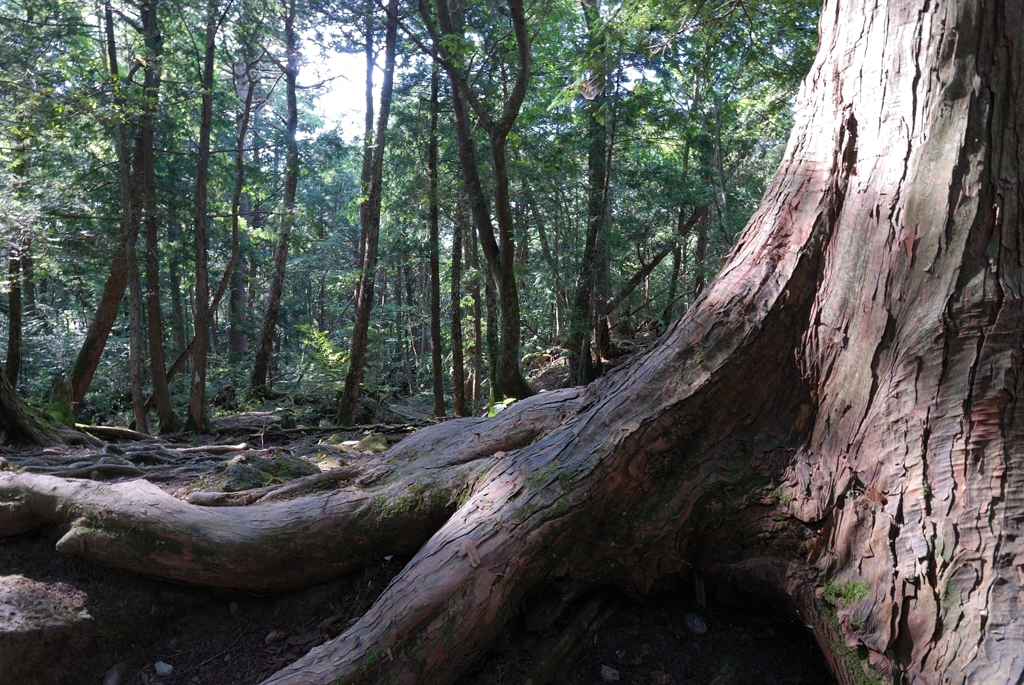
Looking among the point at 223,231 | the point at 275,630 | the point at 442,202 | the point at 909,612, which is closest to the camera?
the point at 909,612

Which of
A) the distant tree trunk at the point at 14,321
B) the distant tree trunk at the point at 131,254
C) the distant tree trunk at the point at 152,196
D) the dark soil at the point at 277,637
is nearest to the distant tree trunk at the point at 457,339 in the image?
the distant tree trunk at the point at 152,196

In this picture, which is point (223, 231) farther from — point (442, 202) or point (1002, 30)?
point (1002, 30)

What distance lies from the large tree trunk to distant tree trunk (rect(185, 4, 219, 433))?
356 inches

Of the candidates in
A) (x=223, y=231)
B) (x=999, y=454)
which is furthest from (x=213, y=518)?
(x=223, y=231)

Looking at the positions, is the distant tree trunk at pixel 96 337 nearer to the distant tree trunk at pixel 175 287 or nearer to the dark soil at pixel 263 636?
the distant tree trunk at pixel 175 287

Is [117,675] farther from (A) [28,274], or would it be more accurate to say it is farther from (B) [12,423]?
(A) [28,274]

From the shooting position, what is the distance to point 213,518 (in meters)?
3.75

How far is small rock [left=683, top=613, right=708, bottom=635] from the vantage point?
10.8ft

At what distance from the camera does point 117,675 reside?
3494 mm

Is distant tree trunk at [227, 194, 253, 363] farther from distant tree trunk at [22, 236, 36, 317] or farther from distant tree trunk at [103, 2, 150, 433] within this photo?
distant tree trunk at [103, 2, 150, 433]

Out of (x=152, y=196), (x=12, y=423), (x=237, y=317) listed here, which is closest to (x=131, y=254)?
(x=152, y=196)

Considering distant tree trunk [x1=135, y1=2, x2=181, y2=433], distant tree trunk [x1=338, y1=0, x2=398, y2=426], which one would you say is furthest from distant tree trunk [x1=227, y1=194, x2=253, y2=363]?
distant tree trunk [x1=338, y1=0, x2=398, y2=426]

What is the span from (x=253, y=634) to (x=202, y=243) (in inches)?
395

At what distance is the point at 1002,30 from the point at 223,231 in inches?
808
